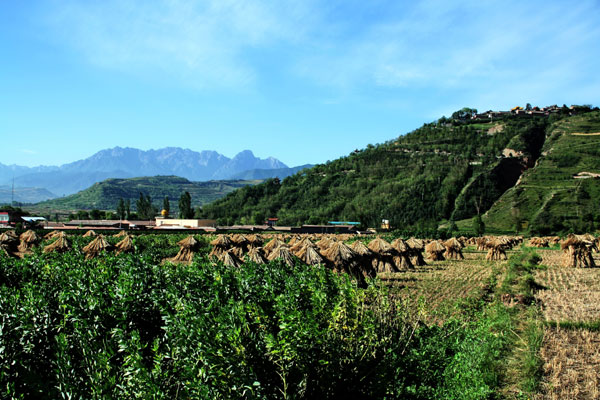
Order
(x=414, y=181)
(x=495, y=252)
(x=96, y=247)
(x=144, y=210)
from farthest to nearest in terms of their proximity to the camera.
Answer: (x=414, y=181)
(x=144, y=210)
(x=495, y=252)
(x=96, y=247)

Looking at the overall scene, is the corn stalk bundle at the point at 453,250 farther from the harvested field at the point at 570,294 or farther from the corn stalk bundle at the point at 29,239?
the corn stalk bundle at the point at 29,239

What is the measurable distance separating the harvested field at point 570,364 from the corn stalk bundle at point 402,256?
1861 cm

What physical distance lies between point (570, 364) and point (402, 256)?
2207 cm

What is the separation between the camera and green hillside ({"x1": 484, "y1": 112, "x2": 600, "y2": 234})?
74938 millimetres

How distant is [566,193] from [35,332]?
96.2 m

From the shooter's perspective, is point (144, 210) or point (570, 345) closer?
point (570, 345)

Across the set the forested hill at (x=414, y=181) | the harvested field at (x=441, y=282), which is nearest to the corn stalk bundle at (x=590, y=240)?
the harvested field at (x=441, y=282)

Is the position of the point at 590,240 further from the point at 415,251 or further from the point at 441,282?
the point at 441,282

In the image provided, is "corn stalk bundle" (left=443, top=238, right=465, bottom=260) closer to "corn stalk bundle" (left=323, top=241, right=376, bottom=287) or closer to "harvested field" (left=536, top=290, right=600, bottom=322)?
"corn stalk bundle" (left=323, top=241, right=376, bottom=287)

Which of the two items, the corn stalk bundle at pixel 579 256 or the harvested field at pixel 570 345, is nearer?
the harvested field at pixel 570 345

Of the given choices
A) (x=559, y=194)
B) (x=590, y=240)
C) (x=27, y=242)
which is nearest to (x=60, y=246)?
(x=27, y=242)

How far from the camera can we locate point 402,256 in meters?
31.7

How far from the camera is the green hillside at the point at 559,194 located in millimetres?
74938

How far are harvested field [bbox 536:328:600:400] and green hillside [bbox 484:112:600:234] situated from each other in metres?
68.7
